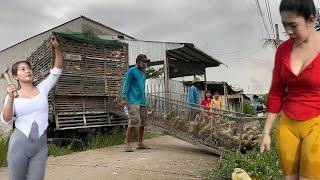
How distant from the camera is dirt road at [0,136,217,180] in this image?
7.06m

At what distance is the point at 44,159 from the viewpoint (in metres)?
4.57

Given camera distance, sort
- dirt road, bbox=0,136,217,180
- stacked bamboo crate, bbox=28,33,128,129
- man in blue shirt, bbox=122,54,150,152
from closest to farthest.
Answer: dirt road, bbox=0,136,217,180
man in blue shirt, bbox=122,54,150,152
stacked bamboo crate, bbox=28,33,128,129

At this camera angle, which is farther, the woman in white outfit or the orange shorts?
the woman in white outfit

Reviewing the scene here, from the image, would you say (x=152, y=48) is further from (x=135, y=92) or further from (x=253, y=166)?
(x=253, y=166)

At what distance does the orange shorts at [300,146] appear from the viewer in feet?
10.7

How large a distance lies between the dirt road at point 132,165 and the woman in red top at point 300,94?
11.4 ft

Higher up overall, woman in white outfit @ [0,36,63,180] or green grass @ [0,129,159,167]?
woman in white outfit @ [0,36,63,180]

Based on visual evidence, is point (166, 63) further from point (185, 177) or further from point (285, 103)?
point (285, 103)

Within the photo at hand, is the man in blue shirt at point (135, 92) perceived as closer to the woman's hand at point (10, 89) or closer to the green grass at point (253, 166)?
the green grass at point (253, 166)

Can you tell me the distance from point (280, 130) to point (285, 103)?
8.1 inches

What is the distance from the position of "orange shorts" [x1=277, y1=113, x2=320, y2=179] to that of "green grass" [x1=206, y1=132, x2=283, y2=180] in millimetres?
2193

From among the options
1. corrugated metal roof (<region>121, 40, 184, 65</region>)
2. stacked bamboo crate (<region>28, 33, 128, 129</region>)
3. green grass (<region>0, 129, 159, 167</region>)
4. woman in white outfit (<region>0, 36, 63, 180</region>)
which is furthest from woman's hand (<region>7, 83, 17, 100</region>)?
corrugated metal roof (<region>121, 40, 184, 65</region>)

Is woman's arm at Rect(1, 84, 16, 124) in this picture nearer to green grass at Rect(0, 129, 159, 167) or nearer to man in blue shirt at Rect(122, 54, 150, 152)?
man in blue shirt at Rect(122, 54, 150, 152)

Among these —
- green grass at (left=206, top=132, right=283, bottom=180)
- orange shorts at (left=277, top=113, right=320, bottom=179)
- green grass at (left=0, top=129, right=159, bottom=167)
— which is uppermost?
orange shorts at (left=277, top=113, right=320, bottom=179)
